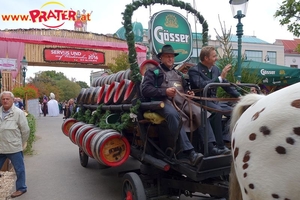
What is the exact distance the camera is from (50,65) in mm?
21172

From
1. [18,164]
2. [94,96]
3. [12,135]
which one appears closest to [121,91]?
[94,96]

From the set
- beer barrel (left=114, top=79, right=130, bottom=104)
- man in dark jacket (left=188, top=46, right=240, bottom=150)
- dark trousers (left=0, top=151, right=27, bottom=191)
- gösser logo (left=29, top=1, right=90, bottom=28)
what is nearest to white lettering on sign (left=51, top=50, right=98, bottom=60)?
gösser logo (left=29, top=1, right=90, bottom=28)

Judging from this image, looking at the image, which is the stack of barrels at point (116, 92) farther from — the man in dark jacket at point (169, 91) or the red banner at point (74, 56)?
the red banner at point (74, 56)

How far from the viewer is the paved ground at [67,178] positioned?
5191 mm

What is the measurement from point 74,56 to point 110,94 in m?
17.0

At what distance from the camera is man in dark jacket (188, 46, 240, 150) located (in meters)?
3.58

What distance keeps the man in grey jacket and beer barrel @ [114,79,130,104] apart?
5.83 ft

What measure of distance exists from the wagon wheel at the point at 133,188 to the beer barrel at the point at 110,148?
0.38 meters

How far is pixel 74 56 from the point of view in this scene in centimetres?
2116

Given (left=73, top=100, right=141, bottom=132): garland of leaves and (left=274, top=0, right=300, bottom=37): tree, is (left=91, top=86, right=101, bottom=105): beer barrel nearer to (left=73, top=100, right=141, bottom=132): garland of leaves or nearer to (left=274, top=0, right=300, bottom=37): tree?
(left=73, top=100, right=141, bottom=132): garland of leaves

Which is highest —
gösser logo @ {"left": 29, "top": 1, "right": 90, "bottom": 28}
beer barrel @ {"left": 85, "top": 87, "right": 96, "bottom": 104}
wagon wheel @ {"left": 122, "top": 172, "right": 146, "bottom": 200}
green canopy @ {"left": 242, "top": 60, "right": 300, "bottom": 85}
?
gösser logo @ {"left": 29, "top": 1, "right": 90, "bottom": 28}

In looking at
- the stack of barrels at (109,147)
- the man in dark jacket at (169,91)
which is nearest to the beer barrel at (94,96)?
the stack of barrels at (109,147)

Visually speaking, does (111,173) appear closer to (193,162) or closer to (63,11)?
(193,162)

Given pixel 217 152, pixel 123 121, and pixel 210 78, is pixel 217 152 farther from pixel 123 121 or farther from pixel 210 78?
pixel 123 121
